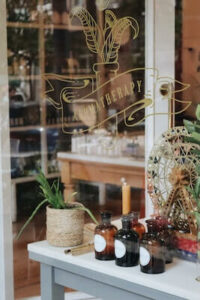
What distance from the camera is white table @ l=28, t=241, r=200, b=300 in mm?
2164

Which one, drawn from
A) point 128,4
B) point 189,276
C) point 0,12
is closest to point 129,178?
point 128,4

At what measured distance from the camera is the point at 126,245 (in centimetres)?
230

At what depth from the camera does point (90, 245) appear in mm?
2533

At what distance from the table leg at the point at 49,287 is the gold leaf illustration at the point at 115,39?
1.16 m

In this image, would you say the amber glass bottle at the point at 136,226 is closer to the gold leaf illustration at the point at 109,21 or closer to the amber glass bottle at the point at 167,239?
the amber glass bottle at the point at 167,239

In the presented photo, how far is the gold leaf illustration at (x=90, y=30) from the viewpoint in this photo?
3193mm

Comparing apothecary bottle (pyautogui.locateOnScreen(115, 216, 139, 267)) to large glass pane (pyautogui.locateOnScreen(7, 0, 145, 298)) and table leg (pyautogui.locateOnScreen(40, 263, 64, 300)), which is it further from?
large glass pane (pyautogui.locateOnScreen(7, 0, 145, 298))

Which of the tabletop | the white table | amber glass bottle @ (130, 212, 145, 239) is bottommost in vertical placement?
the white table

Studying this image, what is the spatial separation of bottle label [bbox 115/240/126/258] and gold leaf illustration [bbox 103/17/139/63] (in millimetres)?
1204

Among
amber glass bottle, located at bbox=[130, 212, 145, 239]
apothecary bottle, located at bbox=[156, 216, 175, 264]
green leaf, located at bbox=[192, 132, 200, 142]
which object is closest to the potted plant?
amber glass bottle, located at bbox=[130, 212, 145, 239]

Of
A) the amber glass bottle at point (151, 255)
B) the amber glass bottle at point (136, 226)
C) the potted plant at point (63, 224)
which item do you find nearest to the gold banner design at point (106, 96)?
the potted plant at point (63, 224)

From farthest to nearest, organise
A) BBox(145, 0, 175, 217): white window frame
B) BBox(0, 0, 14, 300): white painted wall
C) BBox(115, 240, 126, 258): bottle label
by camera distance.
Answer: BBox(145, 0, 175, 217): white window frame → BBox(0, 0, 14, 300): white painted wall → BBox(115, 240, 126, 258): bottle label

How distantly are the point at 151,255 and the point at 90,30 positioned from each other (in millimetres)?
1356

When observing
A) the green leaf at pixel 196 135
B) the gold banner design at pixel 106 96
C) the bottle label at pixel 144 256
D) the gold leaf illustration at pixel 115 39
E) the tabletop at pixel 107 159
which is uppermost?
the gold leaf illustration at pixel 115 39
